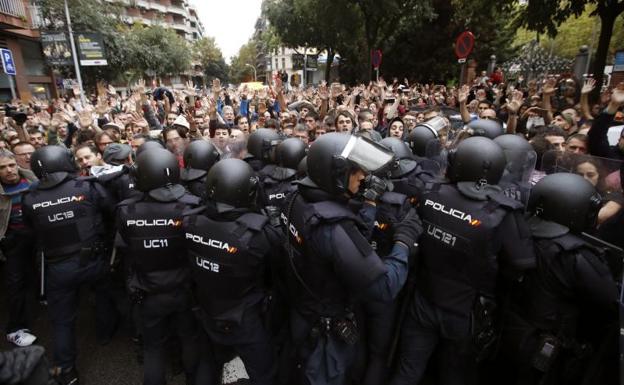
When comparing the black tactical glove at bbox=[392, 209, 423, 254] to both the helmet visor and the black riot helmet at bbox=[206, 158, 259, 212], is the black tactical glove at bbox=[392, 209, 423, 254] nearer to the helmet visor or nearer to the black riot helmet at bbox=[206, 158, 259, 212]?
the helmet visor

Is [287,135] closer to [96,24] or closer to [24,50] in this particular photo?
[96,24]

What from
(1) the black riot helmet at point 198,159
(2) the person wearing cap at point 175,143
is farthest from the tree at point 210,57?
(1) the black riot helmet at point 198,159

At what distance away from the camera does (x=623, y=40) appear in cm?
2644

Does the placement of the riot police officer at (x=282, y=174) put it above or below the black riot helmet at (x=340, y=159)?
below

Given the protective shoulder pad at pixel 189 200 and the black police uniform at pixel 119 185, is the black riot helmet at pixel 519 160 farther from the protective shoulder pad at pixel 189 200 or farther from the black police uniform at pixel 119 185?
the black police uniform at pixel 119 185

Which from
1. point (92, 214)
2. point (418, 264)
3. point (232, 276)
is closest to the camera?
point (232, 276)

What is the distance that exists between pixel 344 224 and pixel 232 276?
2.88ft

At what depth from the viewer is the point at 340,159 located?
77.2 inches

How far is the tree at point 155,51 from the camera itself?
25670mm

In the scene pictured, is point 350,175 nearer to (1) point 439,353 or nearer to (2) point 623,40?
(1) point 439,353

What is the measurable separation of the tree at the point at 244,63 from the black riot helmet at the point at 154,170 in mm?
93815

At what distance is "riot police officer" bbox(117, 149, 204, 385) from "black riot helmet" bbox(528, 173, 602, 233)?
2.49 m

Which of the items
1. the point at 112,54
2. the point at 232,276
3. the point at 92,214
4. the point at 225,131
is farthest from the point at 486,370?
the point at 112,54

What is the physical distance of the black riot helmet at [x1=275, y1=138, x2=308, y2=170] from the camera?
371cm
